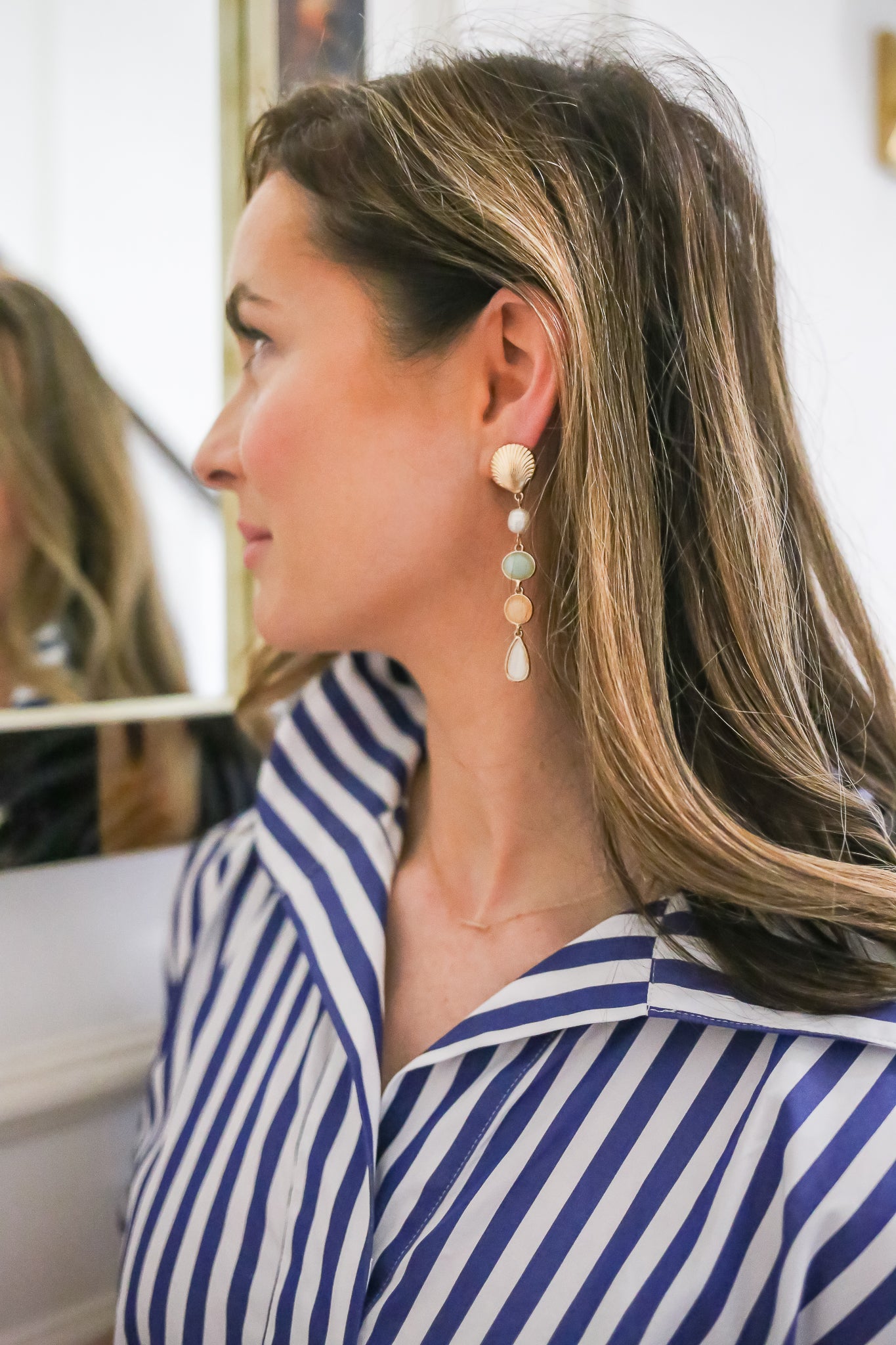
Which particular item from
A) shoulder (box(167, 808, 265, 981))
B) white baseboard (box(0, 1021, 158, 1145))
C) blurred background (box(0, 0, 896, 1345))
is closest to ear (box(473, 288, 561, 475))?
blurred background (box(0, 0, 896, 1345))

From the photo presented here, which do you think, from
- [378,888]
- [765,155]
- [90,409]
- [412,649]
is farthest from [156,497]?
[765,155]

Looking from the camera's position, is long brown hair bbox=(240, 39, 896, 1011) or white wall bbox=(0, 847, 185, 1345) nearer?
long brown hair bbox=(240, 39, 896, 1011)

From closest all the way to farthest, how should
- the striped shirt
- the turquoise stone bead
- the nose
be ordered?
the striped shirt, the turquoise stone bead, the nose

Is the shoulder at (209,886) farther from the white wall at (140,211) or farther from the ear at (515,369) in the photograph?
the ear at (515,369)

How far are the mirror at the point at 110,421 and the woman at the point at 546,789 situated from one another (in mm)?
90

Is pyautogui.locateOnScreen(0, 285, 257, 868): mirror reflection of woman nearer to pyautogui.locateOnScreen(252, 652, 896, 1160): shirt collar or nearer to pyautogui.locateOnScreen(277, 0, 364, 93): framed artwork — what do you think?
pyautogui.locateOnScreen(252, 652, 896, 1160): shirt collar

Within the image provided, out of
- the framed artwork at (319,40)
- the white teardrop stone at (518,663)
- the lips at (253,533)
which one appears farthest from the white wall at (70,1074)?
the framed artwork at (319,40)

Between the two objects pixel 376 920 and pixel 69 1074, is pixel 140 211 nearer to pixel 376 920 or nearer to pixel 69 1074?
pixel 376 920

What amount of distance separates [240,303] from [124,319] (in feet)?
0.39

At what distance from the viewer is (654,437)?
71cm

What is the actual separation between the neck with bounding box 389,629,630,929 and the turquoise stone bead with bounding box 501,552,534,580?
10cm

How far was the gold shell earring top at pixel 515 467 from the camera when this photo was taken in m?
0.68

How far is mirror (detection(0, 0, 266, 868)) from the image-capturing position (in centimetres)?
74

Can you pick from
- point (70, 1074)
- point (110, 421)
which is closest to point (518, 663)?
point (110, 421)
